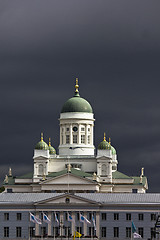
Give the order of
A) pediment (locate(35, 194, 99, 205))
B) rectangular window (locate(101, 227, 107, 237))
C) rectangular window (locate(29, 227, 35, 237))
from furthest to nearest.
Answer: pediment (locate(35, 194, 99, 205)) < rectangular window (locate(29, 227, 35, 237)) < rectangular window (locate(101, 227, 107, 237))

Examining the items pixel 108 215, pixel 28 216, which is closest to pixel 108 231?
pixel 108 215

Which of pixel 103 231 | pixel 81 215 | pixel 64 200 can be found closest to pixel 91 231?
pixel 103 231

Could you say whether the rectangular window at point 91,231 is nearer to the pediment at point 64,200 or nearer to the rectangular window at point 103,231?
the rectangular window at point 103,231

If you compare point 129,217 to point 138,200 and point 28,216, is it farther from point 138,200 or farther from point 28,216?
point 28,216

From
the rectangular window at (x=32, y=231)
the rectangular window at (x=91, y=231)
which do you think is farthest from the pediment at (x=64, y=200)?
the rectangular window at (x=91, y=231)

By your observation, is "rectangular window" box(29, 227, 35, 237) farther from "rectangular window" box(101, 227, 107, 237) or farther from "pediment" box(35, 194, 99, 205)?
"rectangular window" box(101, 227, 107, 237)

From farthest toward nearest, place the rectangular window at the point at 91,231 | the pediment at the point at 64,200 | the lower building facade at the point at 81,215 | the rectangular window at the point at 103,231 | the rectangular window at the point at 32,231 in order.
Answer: the pediment at the point at 64,200 → the rectangular window at the point at 32,231 → the rectangular window at the point at 91,231 → the rectangular window at the point at 103,231 → the lower building facade at the point at 81,215

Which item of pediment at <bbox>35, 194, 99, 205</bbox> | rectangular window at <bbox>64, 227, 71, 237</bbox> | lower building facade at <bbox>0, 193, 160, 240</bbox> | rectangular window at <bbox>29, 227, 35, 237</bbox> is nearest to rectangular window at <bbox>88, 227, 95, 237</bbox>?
lower building facade at <bbox>0, 193, 160, 240</bbox>

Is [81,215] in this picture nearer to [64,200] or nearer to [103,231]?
[103,231]

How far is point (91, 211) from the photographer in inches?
7377

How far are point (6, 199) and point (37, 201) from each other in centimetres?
640

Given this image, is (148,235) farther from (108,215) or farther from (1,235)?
(1,235)

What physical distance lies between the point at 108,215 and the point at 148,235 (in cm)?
827

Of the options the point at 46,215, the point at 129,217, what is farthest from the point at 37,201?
the point at 129,217
